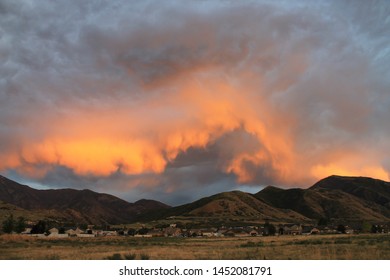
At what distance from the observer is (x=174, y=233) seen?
174500 mm
